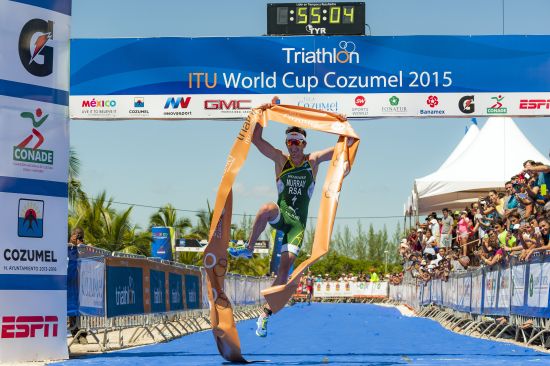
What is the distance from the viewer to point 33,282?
41.5ft

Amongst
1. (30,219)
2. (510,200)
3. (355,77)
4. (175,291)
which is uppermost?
(355,77)

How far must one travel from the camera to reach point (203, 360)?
12016 mm

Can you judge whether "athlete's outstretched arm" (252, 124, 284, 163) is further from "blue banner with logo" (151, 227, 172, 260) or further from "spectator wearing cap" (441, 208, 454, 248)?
"spectator wearing cap" (441, 208, 454, 248)

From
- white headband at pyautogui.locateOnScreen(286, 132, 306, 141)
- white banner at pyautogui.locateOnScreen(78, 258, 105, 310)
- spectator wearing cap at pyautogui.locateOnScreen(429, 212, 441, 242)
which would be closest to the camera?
white headband at pyautogui.locateOnScreen(286, 132, 306, 141)

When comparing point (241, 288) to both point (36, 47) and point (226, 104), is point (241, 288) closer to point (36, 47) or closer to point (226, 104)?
point (226, 104)

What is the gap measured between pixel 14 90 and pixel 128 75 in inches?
139

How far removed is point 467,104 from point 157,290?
7.32 metres

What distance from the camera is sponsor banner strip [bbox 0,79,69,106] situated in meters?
12.6

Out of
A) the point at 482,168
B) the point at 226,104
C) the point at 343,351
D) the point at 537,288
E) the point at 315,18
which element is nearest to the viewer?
the point at 343,351

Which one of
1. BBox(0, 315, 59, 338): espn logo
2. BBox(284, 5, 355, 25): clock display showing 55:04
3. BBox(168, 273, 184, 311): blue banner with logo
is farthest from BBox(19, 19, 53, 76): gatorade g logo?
BBox(168, 273, 184, 311): blue banner with logo

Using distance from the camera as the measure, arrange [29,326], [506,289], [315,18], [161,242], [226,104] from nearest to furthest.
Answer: [29,326] < [226,104] < [315,18] < [506,289] < [161,242]

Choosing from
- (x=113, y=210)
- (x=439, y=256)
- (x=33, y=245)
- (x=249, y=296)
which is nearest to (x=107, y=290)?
(x=33, y=245)

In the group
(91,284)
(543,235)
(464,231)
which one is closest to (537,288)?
(543,235)

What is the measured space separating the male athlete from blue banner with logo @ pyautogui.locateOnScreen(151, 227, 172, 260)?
15.7 meters
